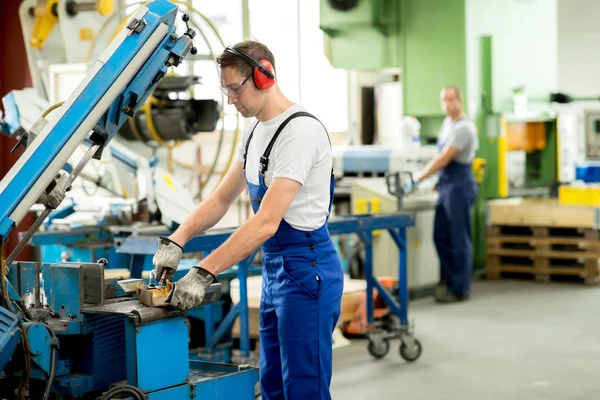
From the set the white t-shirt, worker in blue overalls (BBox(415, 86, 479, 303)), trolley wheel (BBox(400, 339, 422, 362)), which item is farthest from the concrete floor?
the white t-shirt

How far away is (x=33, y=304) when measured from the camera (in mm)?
2914

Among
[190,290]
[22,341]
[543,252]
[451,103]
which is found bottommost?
[543,252]

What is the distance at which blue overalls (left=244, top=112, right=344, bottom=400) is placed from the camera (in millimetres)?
2891

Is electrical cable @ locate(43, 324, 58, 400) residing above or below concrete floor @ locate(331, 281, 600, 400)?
above

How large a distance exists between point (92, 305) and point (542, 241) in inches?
255

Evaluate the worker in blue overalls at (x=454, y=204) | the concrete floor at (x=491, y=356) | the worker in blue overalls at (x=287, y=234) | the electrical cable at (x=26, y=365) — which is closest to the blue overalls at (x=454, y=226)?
the worker in blue overalls at (x=454, y=204)

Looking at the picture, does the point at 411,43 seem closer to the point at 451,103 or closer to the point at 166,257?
the point at 451,103

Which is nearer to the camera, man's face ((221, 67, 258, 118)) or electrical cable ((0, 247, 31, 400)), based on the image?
electrical cable ((0, 247, 31, 400))

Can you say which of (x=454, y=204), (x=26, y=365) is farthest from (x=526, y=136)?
(x=26, y=365)

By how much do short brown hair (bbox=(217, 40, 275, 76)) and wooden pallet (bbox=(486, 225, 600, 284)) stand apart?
20.1 ft

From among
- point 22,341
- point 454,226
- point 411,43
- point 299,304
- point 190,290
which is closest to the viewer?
point 22,341

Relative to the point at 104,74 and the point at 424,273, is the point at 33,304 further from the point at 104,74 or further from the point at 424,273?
the point at 424,273

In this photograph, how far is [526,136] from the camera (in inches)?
393

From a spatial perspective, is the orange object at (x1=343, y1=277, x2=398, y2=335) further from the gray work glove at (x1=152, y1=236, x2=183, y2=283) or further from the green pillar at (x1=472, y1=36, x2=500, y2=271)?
the gray work glove at (x1=152, y1=236, x2=183, y2=283)
